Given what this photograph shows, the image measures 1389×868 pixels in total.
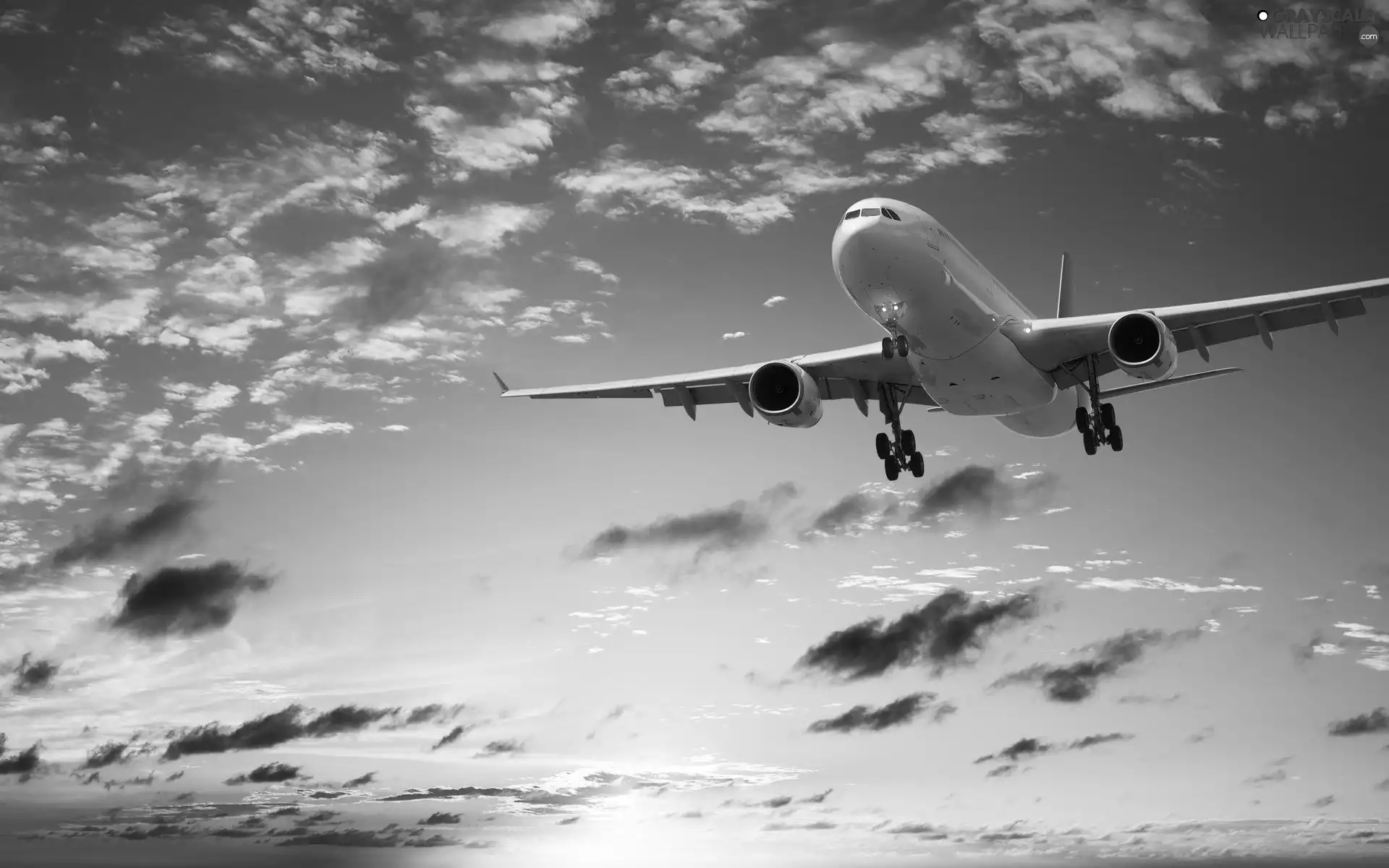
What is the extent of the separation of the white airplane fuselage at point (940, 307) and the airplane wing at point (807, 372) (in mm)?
2847

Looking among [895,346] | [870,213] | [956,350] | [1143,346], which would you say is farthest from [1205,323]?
[870,213]

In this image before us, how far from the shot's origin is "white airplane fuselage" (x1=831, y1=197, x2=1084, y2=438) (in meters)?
33.9

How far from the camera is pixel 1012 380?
39.9 m

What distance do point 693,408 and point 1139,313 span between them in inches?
666

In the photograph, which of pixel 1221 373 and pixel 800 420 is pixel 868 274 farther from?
pixel 1221 373

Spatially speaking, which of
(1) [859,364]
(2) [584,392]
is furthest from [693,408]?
(1) [859,364]

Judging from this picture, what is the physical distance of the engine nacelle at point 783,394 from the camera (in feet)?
136

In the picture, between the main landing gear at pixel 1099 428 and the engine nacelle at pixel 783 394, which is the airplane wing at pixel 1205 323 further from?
the engine nacelle at pixel 783 394

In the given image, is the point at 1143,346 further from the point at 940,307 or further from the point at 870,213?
the point at 870,213

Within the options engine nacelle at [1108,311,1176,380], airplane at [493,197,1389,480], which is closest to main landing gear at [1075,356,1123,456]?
airplane at [493,197,1389,480]

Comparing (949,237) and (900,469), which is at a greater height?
(949,237)

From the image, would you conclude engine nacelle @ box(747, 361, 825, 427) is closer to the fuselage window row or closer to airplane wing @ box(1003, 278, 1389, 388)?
airplane wing @ box(1003, 278, 1389, 388)

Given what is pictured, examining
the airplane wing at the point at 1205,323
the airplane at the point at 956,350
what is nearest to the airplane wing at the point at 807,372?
the airplane at the point at 956,350

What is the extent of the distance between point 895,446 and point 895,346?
941 centimetres
